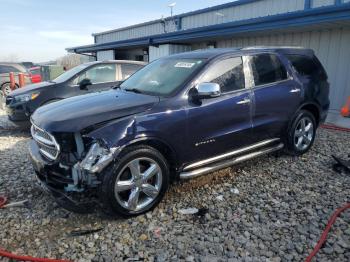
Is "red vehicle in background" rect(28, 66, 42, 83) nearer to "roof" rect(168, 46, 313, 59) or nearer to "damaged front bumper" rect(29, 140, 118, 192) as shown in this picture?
"roof" rect(168, 46, 313, 59)

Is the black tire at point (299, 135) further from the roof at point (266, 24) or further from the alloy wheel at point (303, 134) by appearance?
the roof at point (266, 24)

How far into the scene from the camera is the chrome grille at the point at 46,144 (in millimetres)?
3279

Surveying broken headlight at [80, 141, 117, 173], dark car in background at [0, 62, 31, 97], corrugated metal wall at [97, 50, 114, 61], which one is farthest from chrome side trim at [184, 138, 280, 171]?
corrugated metal wall at [97, 50, 114, 61]

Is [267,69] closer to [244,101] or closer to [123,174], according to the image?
[244,101]

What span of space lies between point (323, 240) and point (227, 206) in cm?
108

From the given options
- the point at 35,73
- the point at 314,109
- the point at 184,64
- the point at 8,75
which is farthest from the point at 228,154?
the point at 35,73

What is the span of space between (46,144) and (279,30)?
755 centimetres

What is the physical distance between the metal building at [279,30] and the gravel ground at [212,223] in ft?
14.4

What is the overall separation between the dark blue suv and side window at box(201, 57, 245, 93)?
0.01 meters

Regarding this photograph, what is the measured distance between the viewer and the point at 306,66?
5.20 metres

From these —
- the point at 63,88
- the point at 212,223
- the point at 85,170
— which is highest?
the point at 63,88

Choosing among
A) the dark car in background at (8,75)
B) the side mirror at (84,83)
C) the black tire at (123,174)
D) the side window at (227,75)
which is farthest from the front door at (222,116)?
the dark car in background at (8,75)

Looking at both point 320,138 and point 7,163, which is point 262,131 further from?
point 7,163

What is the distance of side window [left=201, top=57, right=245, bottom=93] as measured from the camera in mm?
3945
